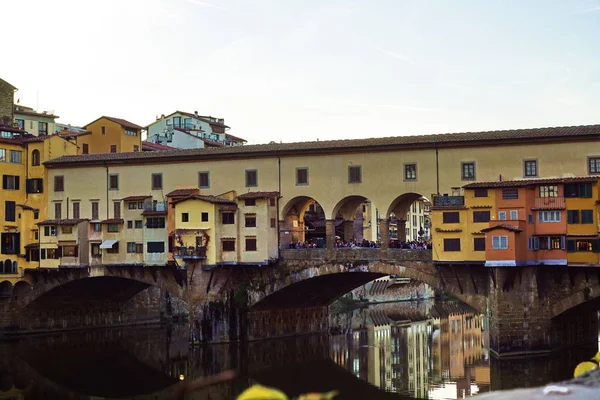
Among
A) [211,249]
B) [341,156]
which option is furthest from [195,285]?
[341,156]

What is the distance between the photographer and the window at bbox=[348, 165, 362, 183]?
169 feet

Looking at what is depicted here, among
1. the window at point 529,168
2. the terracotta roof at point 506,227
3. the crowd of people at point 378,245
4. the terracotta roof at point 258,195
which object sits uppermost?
the window at point 529,168

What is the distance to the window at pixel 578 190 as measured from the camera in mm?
44594

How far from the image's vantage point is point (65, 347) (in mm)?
56156

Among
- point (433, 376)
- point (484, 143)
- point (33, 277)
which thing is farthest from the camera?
point (33, 277)

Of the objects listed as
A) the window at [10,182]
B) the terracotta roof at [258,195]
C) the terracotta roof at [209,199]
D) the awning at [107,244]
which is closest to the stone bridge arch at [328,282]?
the terracotta roof at [258,195]

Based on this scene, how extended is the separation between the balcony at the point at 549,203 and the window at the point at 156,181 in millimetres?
22882

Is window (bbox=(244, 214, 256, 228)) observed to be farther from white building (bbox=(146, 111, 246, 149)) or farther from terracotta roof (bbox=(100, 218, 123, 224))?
white building (bbox=(146, 111, 246, 149))

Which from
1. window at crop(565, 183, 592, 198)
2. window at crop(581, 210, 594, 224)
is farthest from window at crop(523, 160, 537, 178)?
window at crop(581, 210, 594, 224)

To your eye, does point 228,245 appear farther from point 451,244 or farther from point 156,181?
point 451,244

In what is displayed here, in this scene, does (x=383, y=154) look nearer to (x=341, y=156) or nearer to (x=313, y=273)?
(x=341, y=156)

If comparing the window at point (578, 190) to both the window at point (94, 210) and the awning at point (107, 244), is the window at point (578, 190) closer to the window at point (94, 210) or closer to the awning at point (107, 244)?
the awning at point (107, 244)

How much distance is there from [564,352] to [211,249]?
19824 millimetres

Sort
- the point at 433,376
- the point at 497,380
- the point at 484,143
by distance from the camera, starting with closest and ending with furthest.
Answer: the point at 497,380 < the point at 433,376 < the point at 484,143
